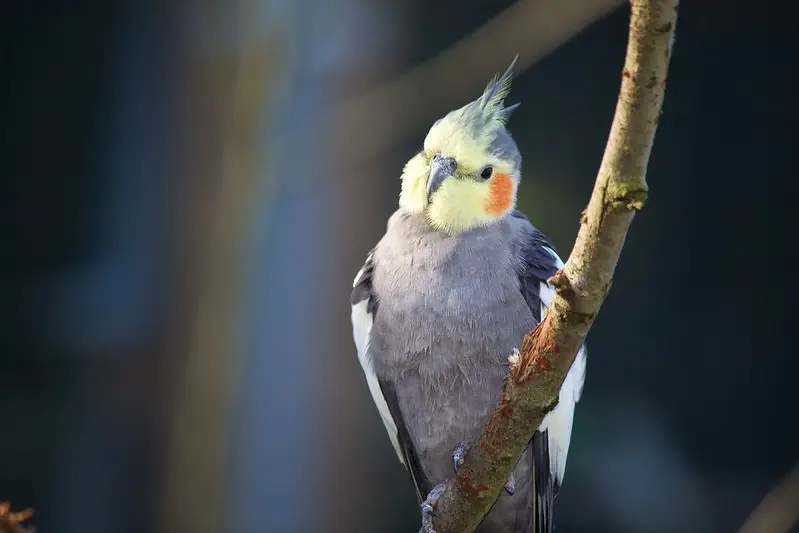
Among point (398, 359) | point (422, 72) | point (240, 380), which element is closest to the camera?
point (398, 359)

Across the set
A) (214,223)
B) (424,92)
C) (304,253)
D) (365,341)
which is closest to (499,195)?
(365,341)

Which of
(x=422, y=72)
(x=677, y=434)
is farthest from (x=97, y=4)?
(x=677, y=434)

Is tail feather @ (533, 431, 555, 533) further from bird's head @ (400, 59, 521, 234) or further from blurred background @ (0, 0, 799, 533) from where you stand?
blurred background @ (0, 0, 799, 533)

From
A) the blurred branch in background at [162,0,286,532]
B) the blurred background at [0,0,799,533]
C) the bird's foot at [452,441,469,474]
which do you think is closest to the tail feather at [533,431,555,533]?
the bird's foot at [452,441,469,474]

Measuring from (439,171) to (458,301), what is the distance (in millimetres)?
229

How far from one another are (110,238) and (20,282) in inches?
11.1

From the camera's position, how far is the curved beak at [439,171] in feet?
4.92

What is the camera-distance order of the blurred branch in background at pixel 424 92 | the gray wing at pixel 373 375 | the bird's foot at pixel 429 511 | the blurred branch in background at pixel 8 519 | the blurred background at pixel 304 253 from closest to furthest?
the blurred branch in background at pixel 8 519 < the bird's foot at pixel 429 511 < the gray wing at pixel 373 375 < the blurred branch in background at pixel 424 92 < the blurred background at pixel 304 253

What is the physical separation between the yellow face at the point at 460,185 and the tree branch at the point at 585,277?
1.51 ft

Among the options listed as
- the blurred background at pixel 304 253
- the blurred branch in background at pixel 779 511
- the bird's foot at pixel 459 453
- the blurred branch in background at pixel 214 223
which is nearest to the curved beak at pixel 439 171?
the bird's foot at pixel 459 453

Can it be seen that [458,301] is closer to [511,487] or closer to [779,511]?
[511,487]

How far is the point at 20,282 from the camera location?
2477 mm

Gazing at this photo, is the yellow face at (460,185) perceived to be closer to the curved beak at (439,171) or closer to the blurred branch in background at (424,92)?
the curved beak at (439,171)

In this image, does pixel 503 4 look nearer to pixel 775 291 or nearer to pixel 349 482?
pixel 775 291
